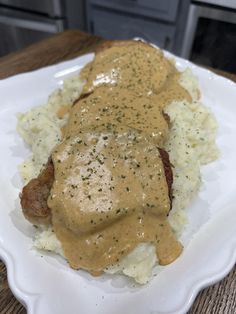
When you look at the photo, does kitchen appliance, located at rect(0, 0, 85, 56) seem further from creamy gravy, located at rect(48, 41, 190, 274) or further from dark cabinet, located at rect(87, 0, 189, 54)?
creamy gravy, located at rect(48, 41, 190, 274)

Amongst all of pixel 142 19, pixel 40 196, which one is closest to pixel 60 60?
pixel 142 19

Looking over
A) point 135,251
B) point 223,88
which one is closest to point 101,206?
point 135,251

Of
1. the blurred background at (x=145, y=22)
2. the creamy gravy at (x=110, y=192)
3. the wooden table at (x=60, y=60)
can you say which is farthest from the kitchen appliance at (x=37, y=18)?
the creamy gravy at (x=110, y=192)

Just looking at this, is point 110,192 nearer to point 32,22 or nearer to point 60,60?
point 60,60

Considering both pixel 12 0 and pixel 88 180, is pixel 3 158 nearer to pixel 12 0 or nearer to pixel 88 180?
pixel 88 180

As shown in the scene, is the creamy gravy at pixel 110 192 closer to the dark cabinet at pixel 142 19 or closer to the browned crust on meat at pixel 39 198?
the browned crust on meat at pixel 39 198
